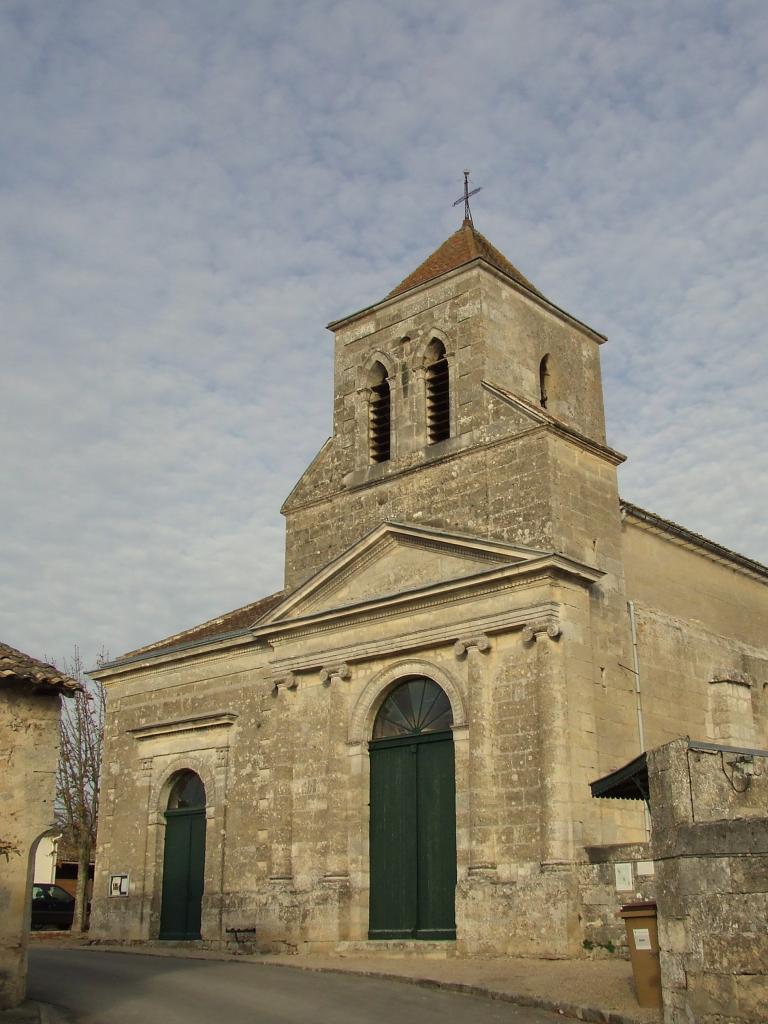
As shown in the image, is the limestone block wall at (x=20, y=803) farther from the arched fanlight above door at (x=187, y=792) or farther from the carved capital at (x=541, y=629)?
the arched fanlight above door at (x=187, y=792)

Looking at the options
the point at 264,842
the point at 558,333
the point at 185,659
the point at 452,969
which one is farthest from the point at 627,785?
the point at 185,659

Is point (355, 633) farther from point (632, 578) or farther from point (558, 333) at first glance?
point (558, 333)

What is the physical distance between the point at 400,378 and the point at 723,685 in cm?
744

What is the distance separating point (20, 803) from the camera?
36.3 ft

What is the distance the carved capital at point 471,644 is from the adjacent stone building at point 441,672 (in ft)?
0.21

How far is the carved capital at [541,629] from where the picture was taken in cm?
1548

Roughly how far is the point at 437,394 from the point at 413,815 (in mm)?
6884

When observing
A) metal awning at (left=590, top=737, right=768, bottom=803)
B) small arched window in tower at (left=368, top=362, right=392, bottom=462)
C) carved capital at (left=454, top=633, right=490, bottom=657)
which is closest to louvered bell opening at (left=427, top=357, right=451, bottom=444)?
small arched window in tower at (left=368, top=362, right=392, bottom=462)

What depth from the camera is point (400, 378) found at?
1944cm

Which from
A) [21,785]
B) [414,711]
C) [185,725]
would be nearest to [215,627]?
[185,725]

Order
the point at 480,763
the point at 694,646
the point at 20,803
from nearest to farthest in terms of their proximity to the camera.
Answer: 1. the point at 20,803
2. the point at 480,763
3. the point at 694,646

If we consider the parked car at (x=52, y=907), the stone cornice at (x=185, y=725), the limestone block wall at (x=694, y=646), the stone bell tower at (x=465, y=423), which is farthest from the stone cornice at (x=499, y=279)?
the parked car at (x=52, y=907)

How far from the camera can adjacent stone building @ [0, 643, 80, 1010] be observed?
10789mm

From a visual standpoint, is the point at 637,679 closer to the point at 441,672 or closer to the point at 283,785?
the point at 441,672
